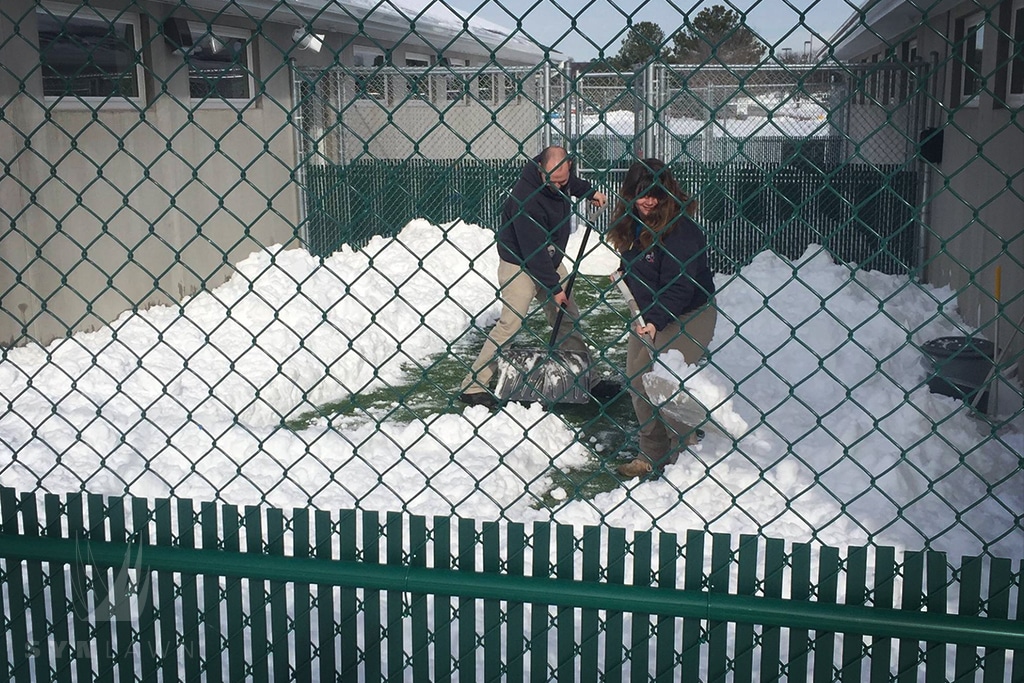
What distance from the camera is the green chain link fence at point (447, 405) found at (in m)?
2.48

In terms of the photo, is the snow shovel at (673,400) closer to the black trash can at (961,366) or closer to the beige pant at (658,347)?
the beige pant at (658,347)

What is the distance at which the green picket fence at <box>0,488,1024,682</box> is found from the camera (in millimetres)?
2391

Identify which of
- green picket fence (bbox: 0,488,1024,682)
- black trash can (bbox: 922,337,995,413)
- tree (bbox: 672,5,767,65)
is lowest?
black trash can (bbox: 922,337,995,413)

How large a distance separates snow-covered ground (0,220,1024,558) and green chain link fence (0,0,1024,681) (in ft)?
0.13

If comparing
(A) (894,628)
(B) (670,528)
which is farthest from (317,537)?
(B) (670,528)

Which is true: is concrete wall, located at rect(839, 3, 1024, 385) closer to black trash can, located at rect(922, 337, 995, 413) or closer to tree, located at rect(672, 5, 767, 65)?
black trash can, located at rect(922, 337, 995, 413)

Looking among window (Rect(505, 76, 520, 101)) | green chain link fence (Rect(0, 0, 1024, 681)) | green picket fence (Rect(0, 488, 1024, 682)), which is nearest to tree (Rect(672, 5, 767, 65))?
window (Rect(505, 76, 520, 101))

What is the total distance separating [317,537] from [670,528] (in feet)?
9.06

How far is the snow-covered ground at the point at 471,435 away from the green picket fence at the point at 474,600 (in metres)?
0.28

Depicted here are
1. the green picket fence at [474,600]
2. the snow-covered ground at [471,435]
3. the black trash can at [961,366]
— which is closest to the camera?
the green picket fence at [474,600]

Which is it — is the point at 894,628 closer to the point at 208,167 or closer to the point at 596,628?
the point at 596,628

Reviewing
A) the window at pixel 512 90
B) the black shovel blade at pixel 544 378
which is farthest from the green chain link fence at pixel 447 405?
the black shovel blade at pixel 544 378

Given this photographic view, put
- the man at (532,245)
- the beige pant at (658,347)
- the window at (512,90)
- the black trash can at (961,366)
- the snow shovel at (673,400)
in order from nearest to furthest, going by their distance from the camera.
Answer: the window at (512,90), the snow shovel at (673,400), the beige pant at (658,347), the man at (532,245), the black trash can at (961,366)

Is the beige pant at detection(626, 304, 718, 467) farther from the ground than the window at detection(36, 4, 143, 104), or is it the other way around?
the window at detection(36, 4, 143, 104)
